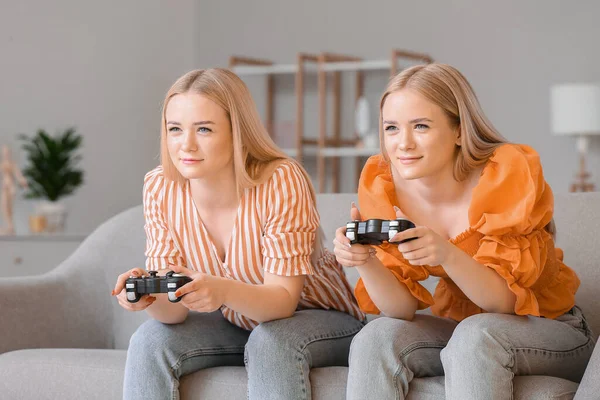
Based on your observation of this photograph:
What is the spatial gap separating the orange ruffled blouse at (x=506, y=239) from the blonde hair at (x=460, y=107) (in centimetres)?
3

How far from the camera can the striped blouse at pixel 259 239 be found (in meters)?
1.71

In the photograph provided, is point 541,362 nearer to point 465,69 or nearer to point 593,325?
point 593,325

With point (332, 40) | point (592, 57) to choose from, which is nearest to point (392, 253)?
point (592, 57)

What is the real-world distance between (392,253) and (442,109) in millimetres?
280

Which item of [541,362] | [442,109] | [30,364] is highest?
[442,109]

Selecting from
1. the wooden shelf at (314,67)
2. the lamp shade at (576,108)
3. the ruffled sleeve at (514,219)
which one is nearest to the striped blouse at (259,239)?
the ruffled sleeve at (514,219)

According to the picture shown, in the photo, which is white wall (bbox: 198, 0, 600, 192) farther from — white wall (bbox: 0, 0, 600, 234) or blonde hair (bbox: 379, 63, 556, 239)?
blonde hair (bbox: 379, 63, 556, 239)

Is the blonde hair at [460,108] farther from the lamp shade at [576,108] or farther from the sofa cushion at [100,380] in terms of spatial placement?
the lamp shade at [576,108]

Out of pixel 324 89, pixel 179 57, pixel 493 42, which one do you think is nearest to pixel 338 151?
pixel 324 89

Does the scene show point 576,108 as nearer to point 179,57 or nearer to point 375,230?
point 179,57

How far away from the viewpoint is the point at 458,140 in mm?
1663

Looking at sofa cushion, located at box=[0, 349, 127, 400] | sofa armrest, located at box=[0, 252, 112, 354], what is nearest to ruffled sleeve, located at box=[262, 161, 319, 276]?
sofa cushion, located at box=[0, 349, 127, 400]

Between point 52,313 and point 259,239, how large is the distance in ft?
2.45

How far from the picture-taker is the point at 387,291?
1622 mm
